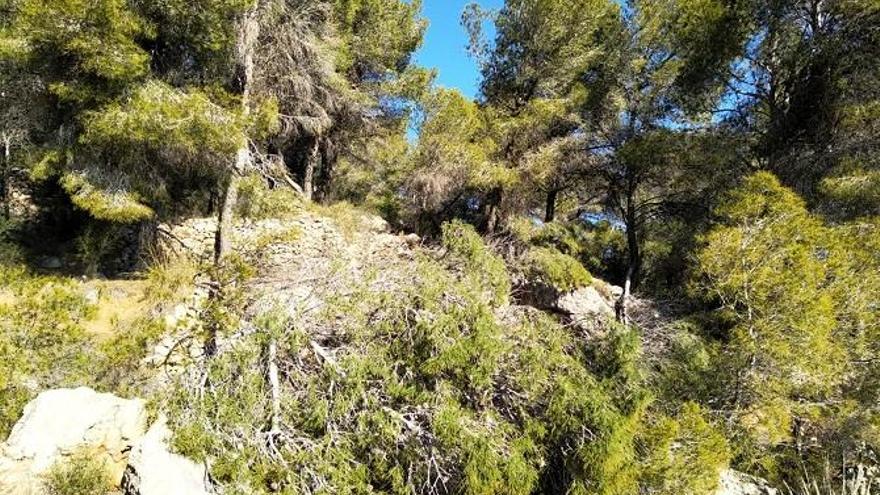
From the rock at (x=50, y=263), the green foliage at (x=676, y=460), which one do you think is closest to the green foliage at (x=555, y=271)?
the green foliage at (x=676, y=460)

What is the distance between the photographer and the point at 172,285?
753cm

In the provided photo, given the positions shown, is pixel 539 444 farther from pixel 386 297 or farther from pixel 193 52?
pixel 193 52

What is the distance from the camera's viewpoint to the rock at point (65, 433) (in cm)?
384

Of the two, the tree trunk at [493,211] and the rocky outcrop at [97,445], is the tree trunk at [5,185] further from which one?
the tree trunk at [493,211]

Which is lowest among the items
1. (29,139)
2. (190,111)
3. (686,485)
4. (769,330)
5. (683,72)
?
(686,485)

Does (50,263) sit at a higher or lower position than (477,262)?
lower

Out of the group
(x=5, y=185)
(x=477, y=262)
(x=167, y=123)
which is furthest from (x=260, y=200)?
(x=5, y=185)

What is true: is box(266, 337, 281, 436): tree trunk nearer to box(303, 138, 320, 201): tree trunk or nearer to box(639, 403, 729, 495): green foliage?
box(639, 403, 729, 495): green foliage

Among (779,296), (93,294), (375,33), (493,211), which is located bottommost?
(93,294)

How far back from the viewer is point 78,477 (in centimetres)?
381

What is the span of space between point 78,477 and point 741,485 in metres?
6.79

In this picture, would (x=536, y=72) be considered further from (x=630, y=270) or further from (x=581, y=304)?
(x=581, y=304)

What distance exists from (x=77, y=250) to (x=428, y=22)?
35.1 feet

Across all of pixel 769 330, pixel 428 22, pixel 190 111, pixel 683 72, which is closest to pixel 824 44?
pixel 683 72
